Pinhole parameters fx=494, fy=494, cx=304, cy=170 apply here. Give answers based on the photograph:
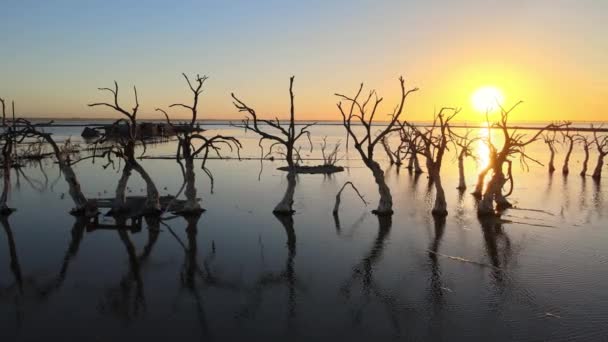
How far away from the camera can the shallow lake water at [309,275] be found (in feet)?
36.9

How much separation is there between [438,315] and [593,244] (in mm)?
10352

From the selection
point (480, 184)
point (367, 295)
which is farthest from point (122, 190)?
point (480, 184)

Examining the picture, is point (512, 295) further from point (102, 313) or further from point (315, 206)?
point (315, 206)

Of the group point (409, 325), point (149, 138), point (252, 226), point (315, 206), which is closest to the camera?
point (409, 325)

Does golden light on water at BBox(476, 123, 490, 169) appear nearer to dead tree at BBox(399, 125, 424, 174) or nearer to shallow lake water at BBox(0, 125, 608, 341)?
dead tree at BBox(399, 125, 424, 174)

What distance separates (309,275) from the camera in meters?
14.9

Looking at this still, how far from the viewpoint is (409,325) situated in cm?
1138

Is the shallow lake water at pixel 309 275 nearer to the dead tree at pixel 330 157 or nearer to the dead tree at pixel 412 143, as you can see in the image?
the dead tree at pixel 412 143

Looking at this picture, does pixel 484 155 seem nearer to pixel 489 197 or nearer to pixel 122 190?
pixel 489 197

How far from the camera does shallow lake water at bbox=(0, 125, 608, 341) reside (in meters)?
11.2

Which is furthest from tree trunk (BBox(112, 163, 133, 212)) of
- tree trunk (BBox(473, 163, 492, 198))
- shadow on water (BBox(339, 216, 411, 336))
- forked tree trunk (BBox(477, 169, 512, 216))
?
tree trunk (BBox(473, 163, 492, 198))

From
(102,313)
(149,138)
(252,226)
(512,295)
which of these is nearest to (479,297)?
(512,295)

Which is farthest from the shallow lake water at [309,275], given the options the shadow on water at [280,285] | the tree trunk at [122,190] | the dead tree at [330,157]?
the dead tree at [330,157]

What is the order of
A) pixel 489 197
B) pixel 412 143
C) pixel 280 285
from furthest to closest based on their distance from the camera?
1. pixel 412 143
2. pixel 489 197
3. pixel 280 285
